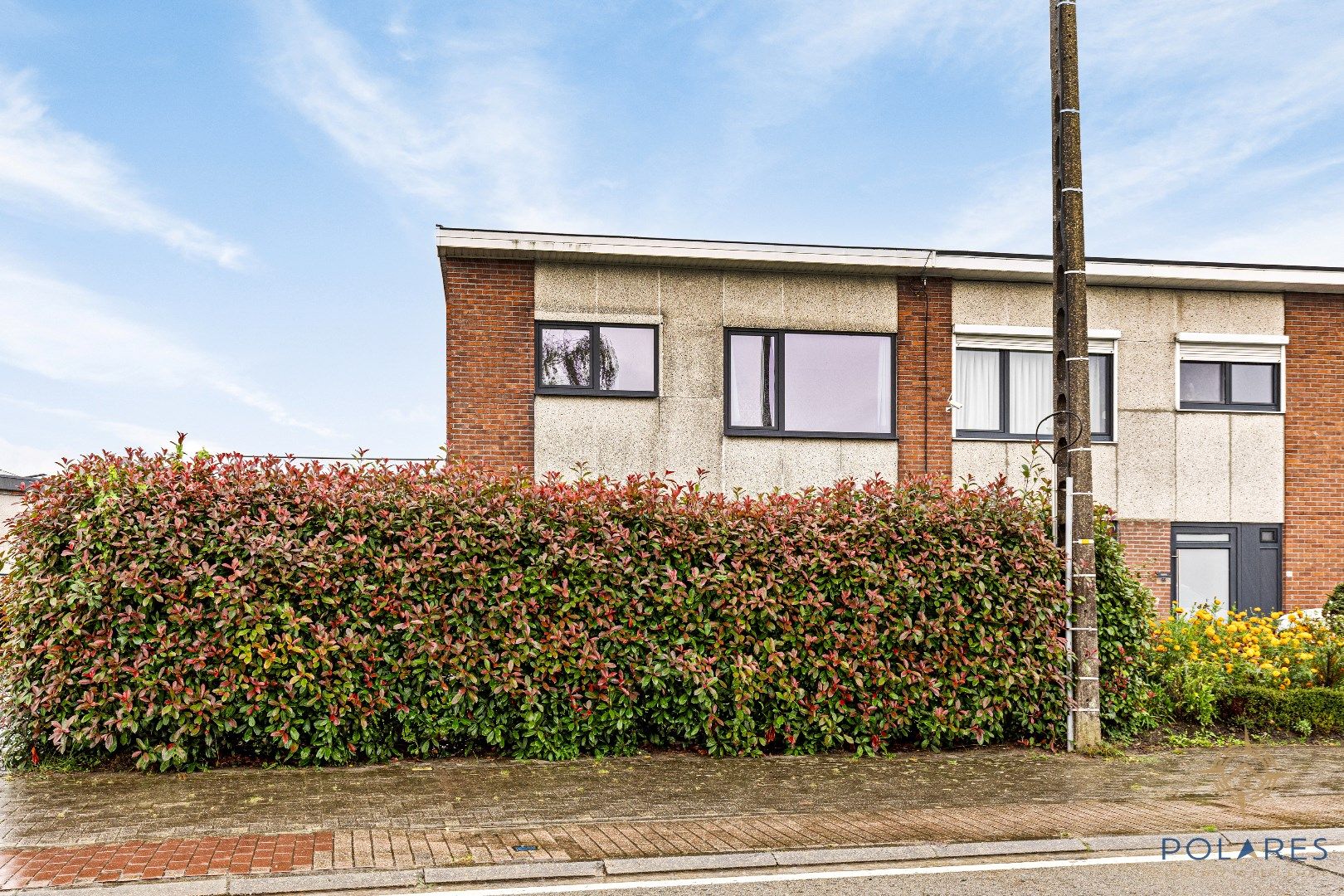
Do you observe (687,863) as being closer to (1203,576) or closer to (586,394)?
(586,394)

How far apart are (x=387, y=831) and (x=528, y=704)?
2205 mm

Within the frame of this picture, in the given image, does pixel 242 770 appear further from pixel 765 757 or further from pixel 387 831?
pixel 765 757

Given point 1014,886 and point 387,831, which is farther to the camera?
point 387,831

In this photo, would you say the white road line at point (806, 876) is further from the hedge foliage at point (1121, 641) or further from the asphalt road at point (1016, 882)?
the hedge foliage at point (1121, 641)

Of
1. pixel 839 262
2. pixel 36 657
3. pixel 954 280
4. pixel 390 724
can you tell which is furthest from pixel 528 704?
pixel 954 280

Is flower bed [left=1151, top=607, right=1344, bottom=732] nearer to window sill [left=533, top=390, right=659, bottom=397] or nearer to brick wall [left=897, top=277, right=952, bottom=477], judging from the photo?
brick wall [left=897, top=277, right=952, bottom=477]

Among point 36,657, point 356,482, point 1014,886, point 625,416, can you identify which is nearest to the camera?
point 1014,886

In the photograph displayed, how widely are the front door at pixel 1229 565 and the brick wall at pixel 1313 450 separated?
0.23m

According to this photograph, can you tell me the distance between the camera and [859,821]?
743 centimetres

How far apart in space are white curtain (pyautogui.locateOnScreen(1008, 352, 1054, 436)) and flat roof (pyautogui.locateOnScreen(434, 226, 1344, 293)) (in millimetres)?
1236

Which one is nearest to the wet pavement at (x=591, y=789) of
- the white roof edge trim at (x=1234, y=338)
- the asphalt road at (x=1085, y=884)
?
the asphalt road at (x=1085, y=884)

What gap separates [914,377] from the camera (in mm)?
17094

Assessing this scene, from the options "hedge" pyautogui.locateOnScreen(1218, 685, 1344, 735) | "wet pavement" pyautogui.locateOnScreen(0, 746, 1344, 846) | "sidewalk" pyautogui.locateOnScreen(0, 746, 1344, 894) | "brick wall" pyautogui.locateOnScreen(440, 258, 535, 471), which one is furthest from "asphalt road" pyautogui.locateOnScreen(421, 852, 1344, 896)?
"brick wall" pyautogui.locateOnScreen(440, 258, 535, 471)

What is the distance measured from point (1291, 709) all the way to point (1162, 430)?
7.45 meters
